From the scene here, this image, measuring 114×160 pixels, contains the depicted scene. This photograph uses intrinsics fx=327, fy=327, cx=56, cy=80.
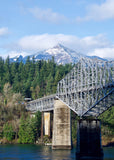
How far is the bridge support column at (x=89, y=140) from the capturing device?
6062cm

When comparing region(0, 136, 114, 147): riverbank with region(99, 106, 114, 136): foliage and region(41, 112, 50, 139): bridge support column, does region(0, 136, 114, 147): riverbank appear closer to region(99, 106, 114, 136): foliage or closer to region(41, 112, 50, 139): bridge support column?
region(99, 106, 114, 136): foliage

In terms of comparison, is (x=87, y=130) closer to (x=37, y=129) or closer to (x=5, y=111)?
(x=37, y=129)

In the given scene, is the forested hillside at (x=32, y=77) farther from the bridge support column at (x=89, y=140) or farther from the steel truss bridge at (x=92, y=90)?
the bridge support column at (x=89, y=140)

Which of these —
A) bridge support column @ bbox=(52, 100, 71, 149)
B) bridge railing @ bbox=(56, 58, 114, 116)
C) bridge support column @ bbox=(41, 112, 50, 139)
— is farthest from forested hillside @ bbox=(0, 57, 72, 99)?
bridge railing @ bbox=(56, 58, 114, 116)

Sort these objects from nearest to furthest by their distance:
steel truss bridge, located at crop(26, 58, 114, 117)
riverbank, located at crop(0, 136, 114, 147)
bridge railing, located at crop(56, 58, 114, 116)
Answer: bridge railing, located at crop(56, 58, 114, 116) < steel truss bridge, located at crop(26, 58, 114, 117) < riverbank, located at crop(0, 136, 114, 147)

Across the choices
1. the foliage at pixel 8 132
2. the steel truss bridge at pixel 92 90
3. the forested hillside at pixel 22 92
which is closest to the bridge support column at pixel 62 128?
the steel truss bridge at pixel 92 90

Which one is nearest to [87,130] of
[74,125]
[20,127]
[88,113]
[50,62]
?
[88,113]

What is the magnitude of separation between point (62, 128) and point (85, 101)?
13630mm

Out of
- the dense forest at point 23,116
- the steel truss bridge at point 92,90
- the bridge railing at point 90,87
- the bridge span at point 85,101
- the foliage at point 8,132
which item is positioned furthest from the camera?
the foliage at point 8,132

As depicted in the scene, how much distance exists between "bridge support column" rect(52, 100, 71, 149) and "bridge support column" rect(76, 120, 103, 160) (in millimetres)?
19027

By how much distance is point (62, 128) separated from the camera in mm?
82062

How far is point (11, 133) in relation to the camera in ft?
362

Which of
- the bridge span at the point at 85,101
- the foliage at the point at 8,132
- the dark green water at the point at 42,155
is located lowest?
the dark green water at the point at 42,155

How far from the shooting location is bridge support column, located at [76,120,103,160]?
199 ft
